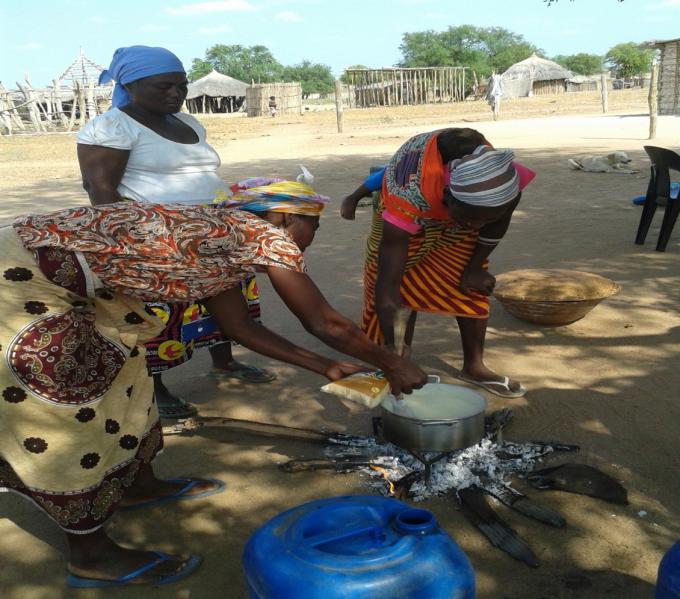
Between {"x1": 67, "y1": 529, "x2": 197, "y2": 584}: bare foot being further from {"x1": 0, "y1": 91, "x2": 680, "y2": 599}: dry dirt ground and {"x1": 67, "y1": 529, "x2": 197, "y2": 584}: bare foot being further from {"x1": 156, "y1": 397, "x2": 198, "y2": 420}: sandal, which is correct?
{"x1": 156, "y1": 397, "x2": 198, "y2": 420}: sandal

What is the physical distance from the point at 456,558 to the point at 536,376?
2133 millimetres

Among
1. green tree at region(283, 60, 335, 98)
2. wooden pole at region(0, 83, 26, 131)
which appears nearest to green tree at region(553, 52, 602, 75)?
green tree at region(283, 60, 335, 98)

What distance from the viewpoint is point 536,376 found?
11.7 feet

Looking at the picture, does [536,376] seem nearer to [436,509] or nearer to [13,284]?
[436,509]

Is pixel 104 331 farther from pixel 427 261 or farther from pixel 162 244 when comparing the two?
pixel 427 261

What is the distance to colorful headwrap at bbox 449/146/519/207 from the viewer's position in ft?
8.49

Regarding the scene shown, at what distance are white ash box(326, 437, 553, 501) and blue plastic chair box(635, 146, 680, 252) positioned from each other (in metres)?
3.65

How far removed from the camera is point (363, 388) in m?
2.15

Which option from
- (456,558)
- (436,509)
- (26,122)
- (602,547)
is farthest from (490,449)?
(26,122)

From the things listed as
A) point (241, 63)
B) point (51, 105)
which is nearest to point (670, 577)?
point (51, 105)

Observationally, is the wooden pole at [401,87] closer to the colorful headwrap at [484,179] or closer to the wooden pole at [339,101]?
the wooden pole at [339,101]

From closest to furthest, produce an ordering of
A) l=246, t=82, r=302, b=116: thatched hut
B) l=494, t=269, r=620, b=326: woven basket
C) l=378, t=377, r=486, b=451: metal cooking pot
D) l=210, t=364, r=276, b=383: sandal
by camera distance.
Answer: l=378, t=377, r=486, b=451: metal cooking pot, l=210, t=364, r=276, b=383: sandal, l=494, t=269, r=620, b=326: woven basket, l=246, t=82, r=302, b=116: thatched hut

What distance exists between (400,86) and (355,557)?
3370 centimetres

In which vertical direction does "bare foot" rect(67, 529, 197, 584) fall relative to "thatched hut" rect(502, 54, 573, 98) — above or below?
below
